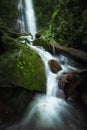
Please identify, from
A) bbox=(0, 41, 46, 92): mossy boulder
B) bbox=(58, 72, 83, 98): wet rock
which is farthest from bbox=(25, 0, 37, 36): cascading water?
bbox=(58, 72, 83, 98): wet rock

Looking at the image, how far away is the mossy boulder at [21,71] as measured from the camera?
5.68 metres

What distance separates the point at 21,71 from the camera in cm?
590

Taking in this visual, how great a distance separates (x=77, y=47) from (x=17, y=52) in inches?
198

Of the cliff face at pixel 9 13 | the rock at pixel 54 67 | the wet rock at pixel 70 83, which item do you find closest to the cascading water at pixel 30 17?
the cliff face at pixel 9 13

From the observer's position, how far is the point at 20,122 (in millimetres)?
5414

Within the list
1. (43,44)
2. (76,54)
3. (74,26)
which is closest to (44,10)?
(74,26)

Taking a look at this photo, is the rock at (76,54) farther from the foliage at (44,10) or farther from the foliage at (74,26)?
the foliage at (44,10)

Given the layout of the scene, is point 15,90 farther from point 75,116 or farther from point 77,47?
point 77,47

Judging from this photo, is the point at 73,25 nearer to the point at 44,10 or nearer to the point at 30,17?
the point at 44,10

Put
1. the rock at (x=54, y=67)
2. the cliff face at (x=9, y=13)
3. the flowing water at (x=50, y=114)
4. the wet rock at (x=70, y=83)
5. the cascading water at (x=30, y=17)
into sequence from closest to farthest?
1. the flowing water at (x=50, y=114)
2. the wet rock at (x=70, y=83)
3. the rock at (x=54, y=67)
4. the cliff face at (x=9, y=13)
5. the cascading water at (x=30, y=17)

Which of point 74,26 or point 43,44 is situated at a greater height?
point 74,26

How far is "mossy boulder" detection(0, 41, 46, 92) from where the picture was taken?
18.6ft

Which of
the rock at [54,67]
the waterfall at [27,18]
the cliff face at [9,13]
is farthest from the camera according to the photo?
the waterfall at [27,18]

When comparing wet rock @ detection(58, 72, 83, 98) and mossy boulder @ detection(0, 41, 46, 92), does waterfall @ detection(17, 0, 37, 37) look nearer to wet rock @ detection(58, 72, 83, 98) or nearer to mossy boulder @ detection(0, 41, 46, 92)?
mossy boulder @ detection(0, 41, 46, 92)
